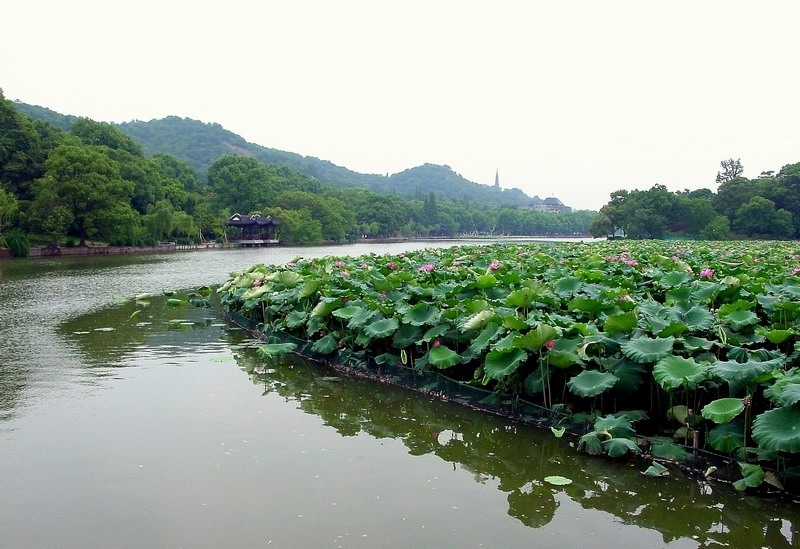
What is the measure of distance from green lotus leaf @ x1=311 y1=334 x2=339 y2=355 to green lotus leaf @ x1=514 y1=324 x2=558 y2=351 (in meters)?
3.23

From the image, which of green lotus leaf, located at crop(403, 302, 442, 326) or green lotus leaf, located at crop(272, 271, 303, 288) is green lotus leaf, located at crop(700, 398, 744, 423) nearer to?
green lotus leaf, located at crop(403, 302, 442, 326)

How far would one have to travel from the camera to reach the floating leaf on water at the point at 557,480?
4531 millimetres

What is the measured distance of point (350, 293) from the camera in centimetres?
846

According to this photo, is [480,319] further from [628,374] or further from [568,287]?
[568,287]

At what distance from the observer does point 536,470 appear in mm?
4820

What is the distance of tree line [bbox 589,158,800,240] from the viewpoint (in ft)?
174

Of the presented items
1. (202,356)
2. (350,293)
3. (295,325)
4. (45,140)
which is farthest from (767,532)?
(45,140)

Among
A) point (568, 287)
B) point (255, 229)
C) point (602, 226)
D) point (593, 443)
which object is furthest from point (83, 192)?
point (602, 226)

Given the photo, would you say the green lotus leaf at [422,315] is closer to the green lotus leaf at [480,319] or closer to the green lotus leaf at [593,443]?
the green lotus leaf at [480,319]

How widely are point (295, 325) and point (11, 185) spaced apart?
39126 millimetres

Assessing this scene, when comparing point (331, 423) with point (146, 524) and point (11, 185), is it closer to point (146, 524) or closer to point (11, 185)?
point (146, 524)

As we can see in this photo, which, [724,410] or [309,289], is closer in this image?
[724,410]

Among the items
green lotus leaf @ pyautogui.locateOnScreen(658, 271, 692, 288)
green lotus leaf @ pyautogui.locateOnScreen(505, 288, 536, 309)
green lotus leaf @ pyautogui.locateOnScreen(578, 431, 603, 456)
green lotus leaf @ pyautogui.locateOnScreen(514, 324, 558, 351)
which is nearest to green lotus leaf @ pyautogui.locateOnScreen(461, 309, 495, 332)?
green lotus leaf @ pyautogui.locateOnScreen(505, 288, 536, 309)

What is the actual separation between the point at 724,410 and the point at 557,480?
123 cm
